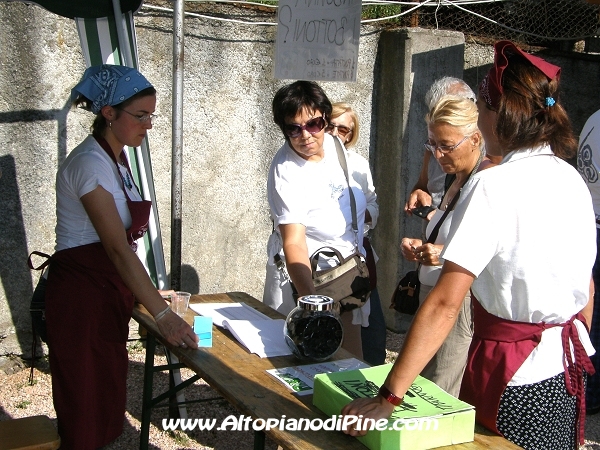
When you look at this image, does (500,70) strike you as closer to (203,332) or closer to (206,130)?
(203,332)

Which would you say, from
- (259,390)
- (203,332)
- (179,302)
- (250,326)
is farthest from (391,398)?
(179,302)

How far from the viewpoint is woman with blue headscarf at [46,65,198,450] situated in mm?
2486

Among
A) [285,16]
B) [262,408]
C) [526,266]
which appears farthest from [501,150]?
[285,16]

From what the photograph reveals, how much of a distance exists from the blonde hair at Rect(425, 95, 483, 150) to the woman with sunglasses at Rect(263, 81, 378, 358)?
488mm

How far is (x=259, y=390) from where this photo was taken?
6.32 ft

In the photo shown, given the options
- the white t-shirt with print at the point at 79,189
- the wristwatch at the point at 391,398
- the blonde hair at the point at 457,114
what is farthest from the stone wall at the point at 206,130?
the wristwatch at the point at 391,398

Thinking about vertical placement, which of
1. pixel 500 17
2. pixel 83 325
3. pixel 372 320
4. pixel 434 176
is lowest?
pixel 372 320

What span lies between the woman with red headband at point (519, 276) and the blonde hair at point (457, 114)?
89 cm

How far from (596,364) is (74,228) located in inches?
114

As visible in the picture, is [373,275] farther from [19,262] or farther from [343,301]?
[19,262]

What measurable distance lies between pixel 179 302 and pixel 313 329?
671 mm

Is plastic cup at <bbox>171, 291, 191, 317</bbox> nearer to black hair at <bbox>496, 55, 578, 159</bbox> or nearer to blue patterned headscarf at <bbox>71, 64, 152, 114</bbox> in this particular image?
blue patterned headscarf at <bbox>71, 64, 152, 114</bbox>

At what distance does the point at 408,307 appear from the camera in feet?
9.45

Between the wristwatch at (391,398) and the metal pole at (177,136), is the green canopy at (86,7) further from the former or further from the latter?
the wristwatch at (391,398)
